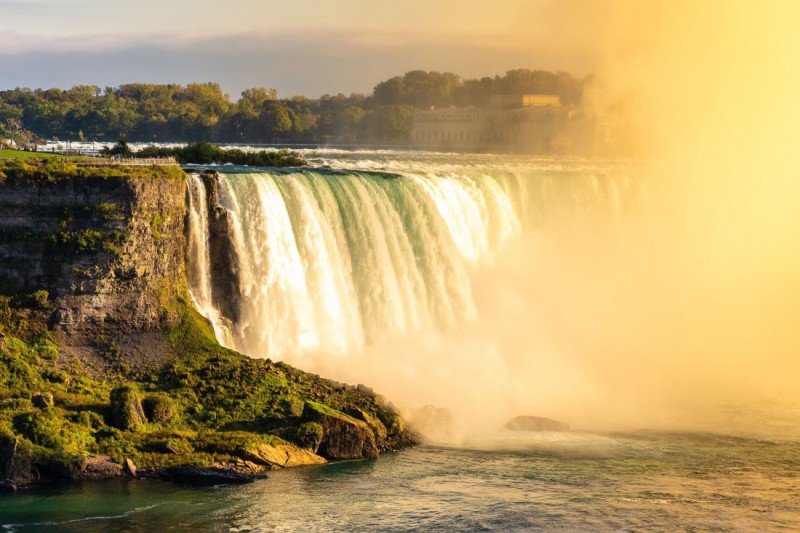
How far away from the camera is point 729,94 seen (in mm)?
94438

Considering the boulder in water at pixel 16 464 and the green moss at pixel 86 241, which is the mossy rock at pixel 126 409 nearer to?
the boulder in water at pixel 16 464

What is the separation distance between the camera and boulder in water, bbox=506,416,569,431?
40.0 m

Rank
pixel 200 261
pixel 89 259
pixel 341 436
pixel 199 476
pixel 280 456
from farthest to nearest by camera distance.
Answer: pixel 200 261 < pixel 89 259 < pixel 341 436 < pixel 280 456 < pixel 199 476

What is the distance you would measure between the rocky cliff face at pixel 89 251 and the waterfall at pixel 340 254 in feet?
8.22

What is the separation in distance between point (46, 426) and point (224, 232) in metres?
11.4

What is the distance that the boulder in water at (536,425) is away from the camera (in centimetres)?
3997

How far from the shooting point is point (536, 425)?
40.0 m

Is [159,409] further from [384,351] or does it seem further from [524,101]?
[524,101]

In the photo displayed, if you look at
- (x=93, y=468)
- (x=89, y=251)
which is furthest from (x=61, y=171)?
(x=93, y=468)

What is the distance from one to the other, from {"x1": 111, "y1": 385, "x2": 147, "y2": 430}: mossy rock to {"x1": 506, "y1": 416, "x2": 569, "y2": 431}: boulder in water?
37.9ft

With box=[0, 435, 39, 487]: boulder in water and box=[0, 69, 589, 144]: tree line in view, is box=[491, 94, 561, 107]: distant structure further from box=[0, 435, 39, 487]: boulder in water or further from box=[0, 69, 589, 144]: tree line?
box=[0, 435, 39, 487]: boulder in water

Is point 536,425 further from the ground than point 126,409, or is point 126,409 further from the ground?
point 536,425

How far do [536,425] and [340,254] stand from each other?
10.4 metres

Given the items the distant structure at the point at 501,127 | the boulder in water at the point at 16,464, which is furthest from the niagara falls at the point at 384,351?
the distant structure at the point at 501,127
